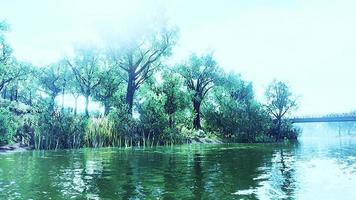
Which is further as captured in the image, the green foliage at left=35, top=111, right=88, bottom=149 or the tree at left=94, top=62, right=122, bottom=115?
the tree at left=94, top=62, right=122, bottom=115

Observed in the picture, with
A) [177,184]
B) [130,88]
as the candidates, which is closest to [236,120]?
[130,88]

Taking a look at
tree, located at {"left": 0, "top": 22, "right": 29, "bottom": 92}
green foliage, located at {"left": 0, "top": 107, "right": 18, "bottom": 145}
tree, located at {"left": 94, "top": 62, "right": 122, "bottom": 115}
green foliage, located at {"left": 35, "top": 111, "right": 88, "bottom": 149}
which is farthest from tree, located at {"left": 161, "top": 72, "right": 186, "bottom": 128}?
green foliage, located at {"left": 0, "top": 107, "right": 18, "bottom": 145}

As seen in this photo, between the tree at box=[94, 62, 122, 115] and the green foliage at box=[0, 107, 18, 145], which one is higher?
the tree at box=[94, 62, 122, 115]

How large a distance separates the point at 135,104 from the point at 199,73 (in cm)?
1957

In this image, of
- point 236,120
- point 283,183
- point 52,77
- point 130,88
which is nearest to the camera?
point 283,183

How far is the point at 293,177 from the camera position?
14953 millimetres

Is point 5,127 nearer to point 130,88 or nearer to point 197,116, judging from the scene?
point 130,88

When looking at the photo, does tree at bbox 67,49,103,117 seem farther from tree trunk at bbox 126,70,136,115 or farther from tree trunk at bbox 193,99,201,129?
tree trunk at bbox 193,99,201,129

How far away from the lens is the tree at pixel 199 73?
75.2 metres

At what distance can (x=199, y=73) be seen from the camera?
75.2m

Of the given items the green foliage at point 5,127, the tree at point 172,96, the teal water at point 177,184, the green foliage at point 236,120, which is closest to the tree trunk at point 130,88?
the tree at point 172,96

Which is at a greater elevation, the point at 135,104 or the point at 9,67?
the point at 9,67

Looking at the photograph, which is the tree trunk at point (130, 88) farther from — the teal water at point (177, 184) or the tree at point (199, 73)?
the teal water at point (177, 184)

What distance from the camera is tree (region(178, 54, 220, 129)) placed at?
247 ft
